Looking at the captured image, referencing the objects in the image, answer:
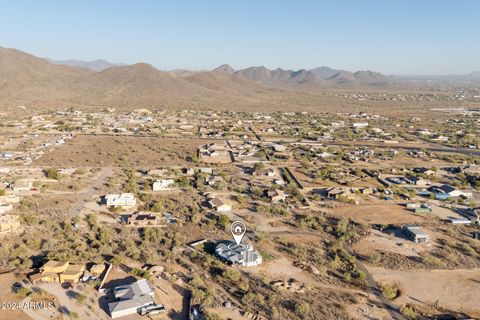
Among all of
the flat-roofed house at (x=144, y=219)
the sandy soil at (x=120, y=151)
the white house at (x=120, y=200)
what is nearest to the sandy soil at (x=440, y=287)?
the flat-roofed house at (x=144, y=219)

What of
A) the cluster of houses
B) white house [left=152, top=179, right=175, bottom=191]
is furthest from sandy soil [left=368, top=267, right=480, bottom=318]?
the cluster of houses

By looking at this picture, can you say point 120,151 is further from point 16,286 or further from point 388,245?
point 388,245

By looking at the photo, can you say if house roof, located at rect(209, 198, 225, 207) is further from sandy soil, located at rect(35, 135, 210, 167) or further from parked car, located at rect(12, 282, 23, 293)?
parked car, located at rect(12, 282, 23, 293)

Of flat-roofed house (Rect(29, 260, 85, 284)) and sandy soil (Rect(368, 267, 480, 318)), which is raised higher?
flat-roofed house (Rect(29, 260, 85, 284))

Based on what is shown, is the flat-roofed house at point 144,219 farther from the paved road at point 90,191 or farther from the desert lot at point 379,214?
the desert lot at point 379,214

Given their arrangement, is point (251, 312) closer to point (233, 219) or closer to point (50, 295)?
point (50, 295)
